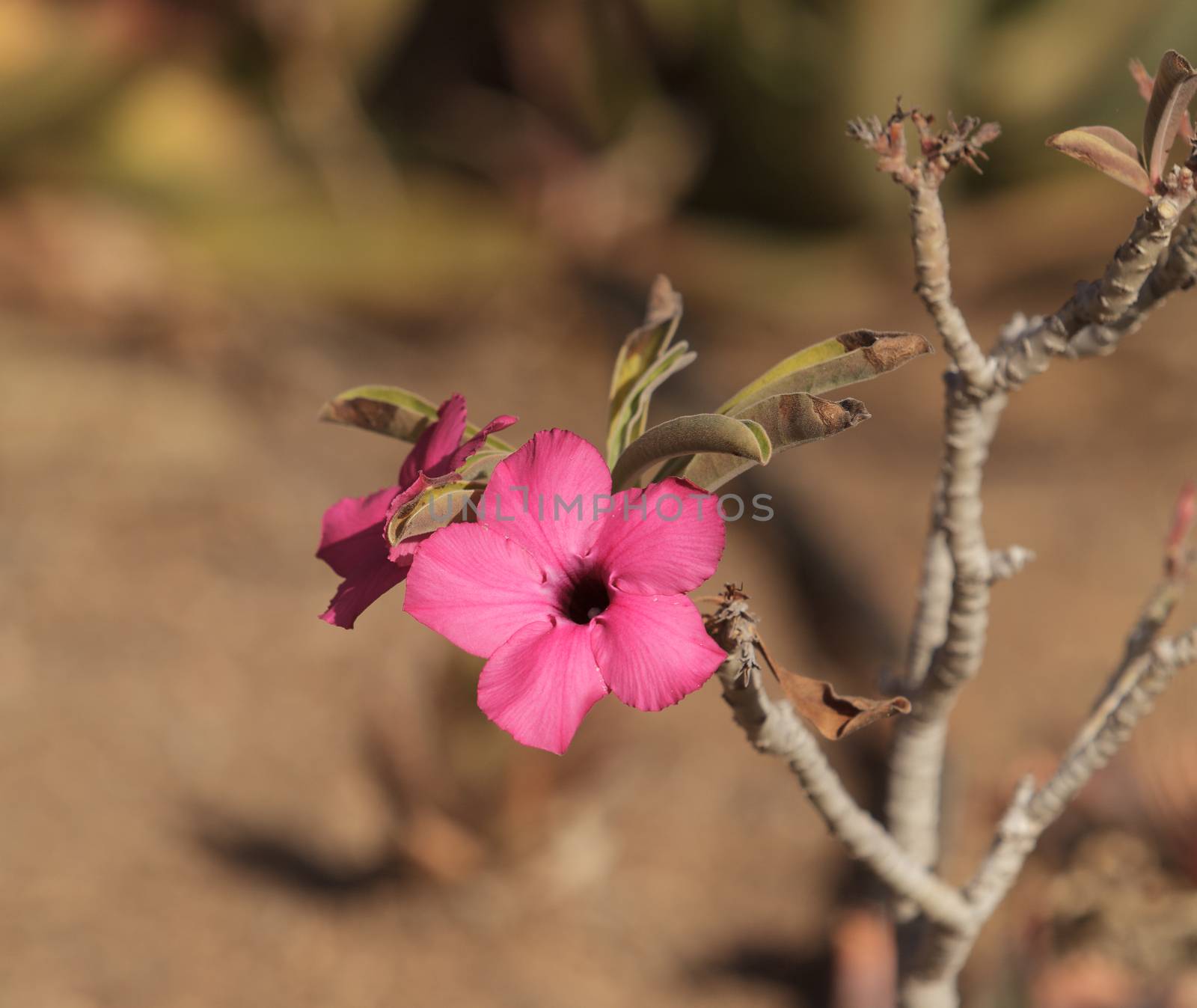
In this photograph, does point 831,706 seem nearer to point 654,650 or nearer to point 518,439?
point 654,650

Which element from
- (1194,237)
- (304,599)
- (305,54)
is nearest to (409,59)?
(305,54)

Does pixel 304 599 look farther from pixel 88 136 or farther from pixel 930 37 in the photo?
pixel 930 37

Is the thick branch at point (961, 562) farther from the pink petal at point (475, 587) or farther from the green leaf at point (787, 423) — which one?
the pink petal at point (475, 587)

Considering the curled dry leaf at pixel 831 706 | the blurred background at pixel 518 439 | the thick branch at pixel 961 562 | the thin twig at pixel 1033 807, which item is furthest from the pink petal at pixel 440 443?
the blurred background at pixel 518 439

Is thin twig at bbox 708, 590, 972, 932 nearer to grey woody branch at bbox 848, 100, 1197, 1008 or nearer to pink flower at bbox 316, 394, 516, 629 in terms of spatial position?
grey woody branch at bbox 848, 100, 1197, 1008

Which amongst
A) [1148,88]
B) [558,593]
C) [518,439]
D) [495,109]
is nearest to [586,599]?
[558,593]

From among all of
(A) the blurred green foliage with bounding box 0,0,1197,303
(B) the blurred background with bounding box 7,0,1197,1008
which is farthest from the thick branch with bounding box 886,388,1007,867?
(A) the blurred green foliage with bounding box 0,0,1197,303
